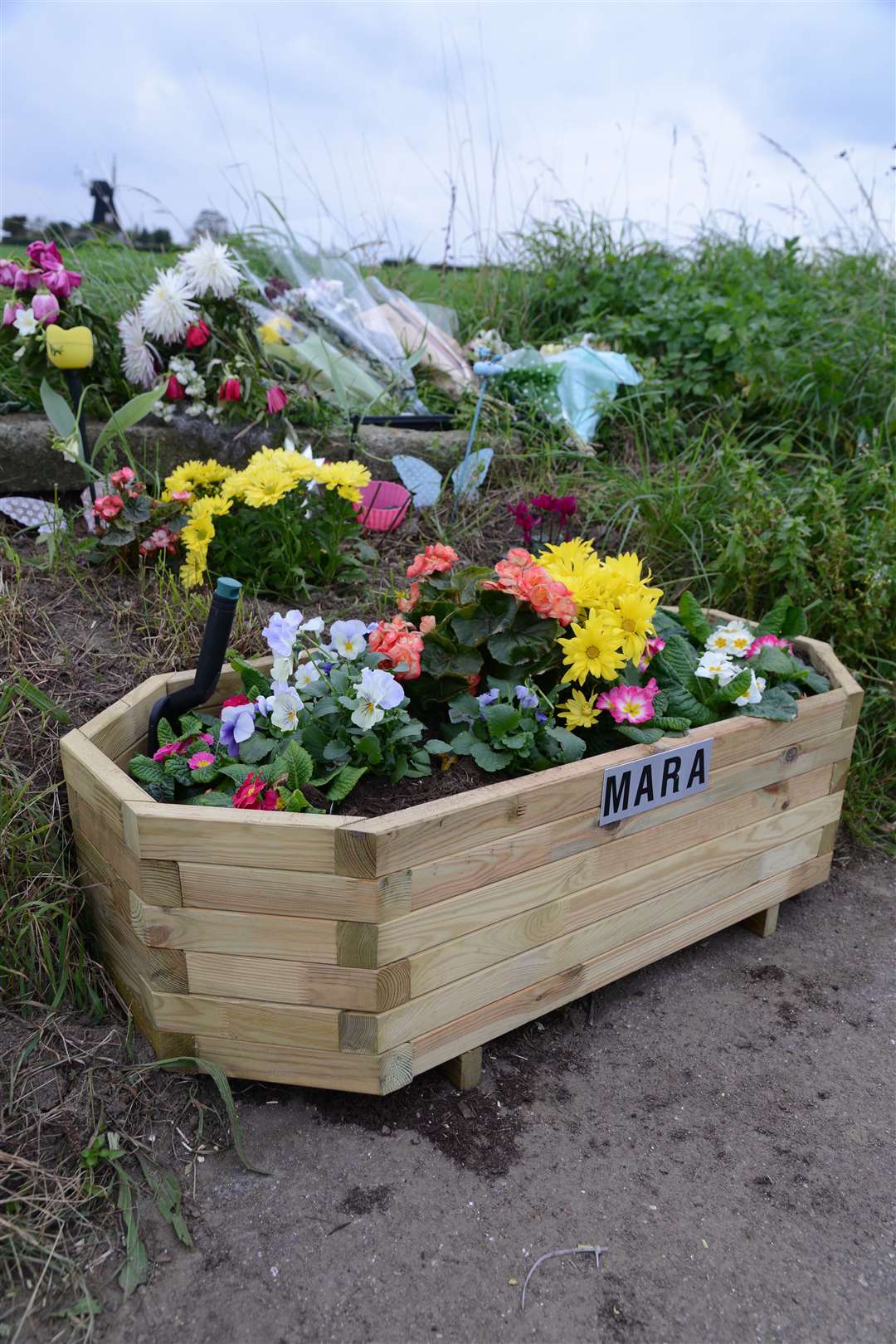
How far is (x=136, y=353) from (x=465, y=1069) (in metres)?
2.14

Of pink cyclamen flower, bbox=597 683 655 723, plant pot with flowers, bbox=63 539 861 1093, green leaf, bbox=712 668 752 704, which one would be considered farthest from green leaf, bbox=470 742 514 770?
green leaf, bbox=712 668 752 704

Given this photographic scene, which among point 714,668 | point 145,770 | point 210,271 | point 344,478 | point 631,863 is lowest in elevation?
point 631,863

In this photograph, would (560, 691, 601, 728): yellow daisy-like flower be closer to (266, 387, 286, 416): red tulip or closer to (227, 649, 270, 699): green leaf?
(227, 649, 270, 699): green leaf

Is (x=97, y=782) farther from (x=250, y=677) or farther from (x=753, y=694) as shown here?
(x=753, y=694)

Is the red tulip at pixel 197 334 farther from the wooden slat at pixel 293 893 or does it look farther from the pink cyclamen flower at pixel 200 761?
the wooden slat at pixel 293 893

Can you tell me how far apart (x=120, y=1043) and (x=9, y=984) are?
0.23m

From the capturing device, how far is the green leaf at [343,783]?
5.25ft

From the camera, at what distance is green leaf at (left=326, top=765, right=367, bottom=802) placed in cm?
160

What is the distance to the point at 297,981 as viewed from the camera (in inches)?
61.1

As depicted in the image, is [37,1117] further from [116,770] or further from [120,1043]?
[116,770]

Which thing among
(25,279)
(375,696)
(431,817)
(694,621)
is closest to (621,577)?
(694,621)

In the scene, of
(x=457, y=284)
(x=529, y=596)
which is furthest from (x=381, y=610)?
(x=457, y=284)

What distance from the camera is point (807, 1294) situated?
4.70 ft

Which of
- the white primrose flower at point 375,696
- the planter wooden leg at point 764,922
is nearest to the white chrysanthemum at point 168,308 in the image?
the white primrose flower at point 375,696
